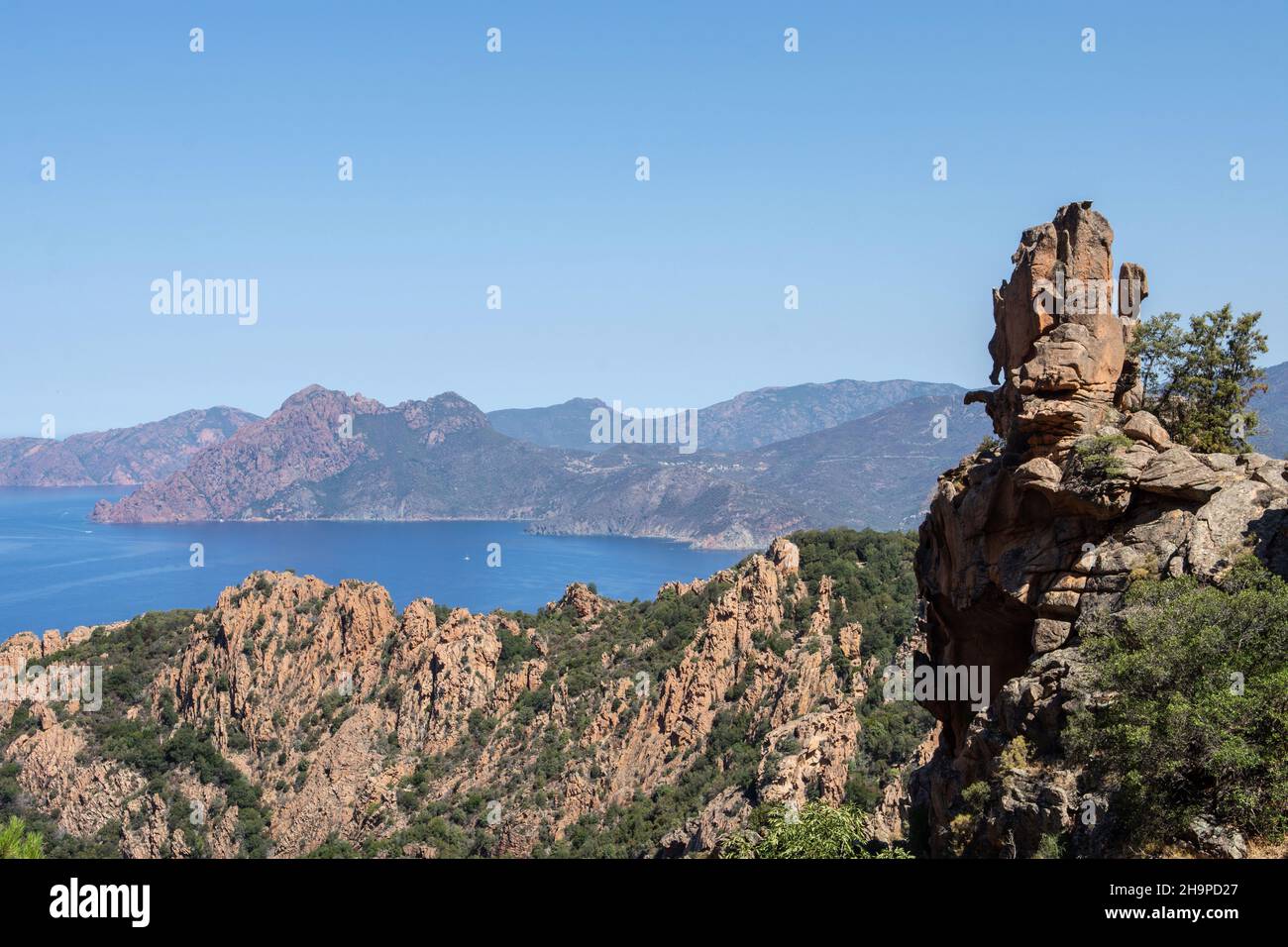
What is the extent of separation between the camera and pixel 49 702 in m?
72.6

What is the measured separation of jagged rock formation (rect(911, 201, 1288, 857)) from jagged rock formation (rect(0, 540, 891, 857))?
62.8 feet

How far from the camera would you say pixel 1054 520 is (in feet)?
84.9

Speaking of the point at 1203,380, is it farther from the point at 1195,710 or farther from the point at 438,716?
the point at 438,716

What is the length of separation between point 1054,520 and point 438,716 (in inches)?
1919

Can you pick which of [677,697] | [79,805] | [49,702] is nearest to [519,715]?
[677,697]

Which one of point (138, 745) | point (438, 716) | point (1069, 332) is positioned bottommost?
point (138, 745)

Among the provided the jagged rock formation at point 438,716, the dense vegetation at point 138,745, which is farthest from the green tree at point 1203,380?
the dense vegetation at point 138,745

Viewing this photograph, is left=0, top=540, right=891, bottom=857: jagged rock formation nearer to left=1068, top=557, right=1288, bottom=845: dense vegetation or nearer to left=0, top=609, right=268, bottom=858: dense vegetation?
left=0, top=609, right=268, bottom=858: dense vegetation

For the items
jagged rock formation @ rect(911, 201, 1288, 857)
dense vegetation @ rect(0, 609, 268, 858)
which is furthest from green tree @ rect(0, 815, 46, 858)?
dense vegetation @ rect(0, 609, 268, 858)

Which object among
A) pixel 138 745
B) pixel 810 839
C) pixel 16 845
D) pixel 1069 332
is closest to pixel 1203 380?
pixel 1069 332

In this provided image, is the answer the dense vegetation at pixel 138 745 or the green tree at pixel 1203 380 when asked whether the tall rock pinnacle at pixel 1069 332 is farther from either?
the dense vegetation at pixel 138 745

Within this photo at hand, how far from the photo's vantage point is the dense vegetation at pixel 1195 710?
16547 mm

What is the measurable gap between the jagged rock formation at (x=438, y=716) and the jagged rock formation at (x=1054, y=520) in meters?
19.1
